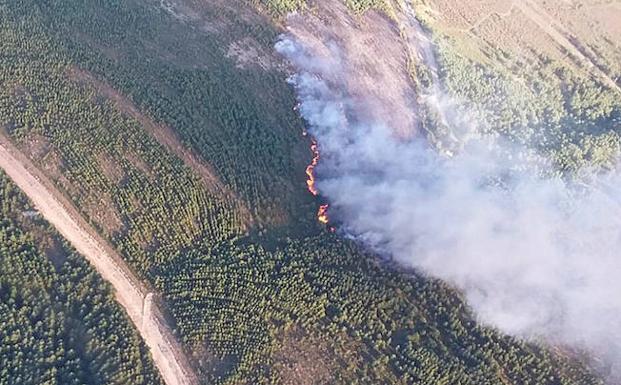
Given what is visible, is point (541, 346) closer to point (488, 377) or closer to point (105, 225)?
point (488, 377)

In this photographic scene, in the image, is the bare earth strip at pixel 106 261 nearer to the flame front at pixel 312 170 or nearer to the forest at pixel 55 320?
the forest at pixel 55 320

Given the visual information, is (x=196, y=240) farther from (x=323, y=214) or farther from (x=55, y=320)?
(x=55, y=320)

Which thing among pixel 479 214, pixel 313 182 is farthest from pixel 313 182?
pixel 479 214

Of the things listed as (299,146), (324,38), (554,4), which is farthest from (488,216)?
(554,4)

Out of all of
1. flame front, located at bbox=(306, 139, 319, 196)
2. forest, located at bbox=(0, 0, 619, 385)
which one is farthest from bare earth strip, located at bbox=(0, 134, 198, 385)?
flame front, located at bbox=(306, 139, 319, 196)

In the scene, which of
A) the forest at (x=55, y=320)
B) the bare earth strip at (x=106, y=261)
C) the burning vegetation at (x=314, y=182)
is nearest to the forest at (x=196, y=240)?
the forest at (x=55, y=320)
